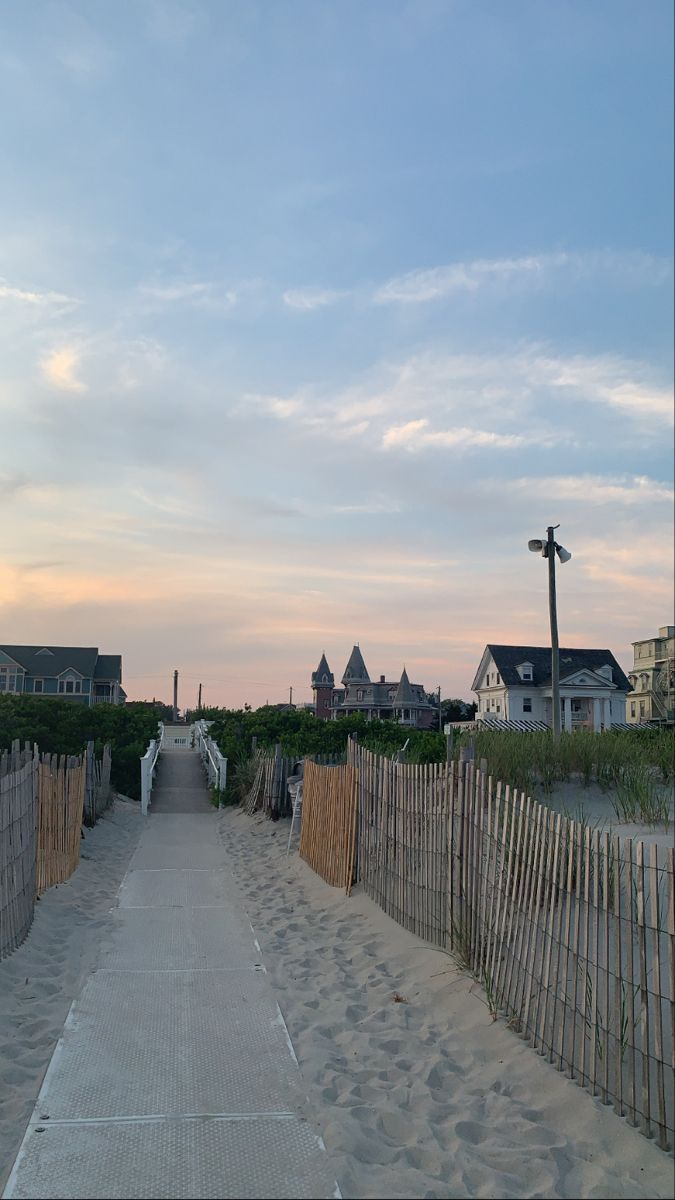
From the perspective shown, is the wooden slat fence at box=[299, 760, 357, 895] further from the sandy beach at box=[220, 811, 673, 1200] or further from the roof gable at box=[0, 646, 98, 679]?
the roof gable at box=[0, 646, 98, 679]

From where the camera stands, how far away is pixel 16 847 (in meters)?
7.23

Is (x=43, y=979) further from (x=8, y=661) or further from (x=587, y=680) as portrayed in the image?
(x=8, y=661)

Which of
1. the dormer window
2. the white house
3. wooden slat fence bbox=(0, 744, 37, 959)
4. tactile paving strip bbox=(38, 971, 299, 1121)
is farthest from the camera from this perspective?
the dormer window

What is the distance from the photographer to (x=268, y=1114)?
437 cm

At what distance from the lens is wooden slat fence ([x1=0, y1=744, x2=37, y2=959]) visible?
672cm

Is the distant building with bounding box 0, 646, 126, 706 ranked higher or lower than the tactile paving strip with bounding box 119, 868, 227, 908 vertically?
higher

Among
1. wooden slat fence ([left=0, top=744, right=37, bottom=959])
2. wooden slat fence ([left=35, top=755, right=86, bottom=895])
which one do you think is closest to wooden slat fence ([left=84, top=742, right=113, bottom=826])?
wooden slat fence ([left=35, top=755, right=86, bottom=895])

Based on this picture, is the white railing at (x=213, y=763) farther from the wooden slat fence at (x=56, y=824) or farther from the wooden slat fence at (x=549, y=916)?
the wooden slat fence at (x=549, y=916)

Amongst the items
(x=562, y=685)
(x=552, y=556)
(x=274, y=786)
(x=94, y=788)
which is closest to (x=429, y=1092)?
(x=274, y=786)

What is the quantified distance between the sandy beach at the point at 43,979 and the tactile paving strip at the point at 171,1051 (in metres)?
0.12

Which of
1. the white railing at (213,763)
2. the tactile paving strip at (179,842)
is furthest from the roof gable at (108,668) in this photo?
the tactile paving strip at (179,842)

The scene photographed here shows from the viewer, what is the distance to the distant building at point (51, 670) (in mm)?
59469

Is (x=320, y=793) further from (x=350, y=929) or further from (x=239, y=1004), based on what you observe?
(x=239, y=1004)

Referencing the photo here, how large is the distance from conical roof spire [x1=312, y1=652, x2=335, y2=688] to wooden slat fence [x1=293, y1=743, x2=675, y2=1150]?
71.5 metres
